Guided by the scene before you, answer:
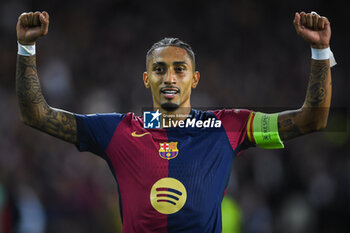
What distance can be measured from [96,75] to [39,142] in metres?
2.57

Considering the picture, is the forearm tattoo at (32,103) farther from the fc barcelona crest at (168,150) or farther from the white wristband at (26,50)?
the fc barcelona crest at (168,150)

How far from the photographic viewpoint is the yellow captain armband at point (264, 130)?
3619 mm

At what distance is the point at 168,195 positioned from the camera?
3.53 meters

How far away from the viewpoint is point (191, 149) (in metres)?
3.69

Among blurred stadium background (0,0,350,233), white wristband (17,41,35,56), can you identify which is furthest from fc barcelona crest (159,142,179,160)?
blurred stadium background (0,0,350,233)

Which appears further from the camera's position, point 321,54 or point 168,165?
point 168,165

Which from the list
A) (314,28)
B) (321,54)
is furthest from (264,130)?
(314,28)

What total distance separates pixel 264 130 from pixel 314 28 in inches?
28.7

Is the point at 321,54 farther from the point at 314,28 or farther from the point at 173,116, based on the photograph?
the point at 173,116

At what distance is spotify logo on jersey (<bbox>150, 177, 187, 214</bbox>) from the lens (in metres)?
3.50

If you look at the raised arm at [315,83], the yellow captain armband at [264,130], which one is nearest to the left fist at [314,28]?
the raised arm at [315,83]

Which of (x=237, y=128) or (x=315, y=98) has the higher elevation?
(x=315, y=98)
